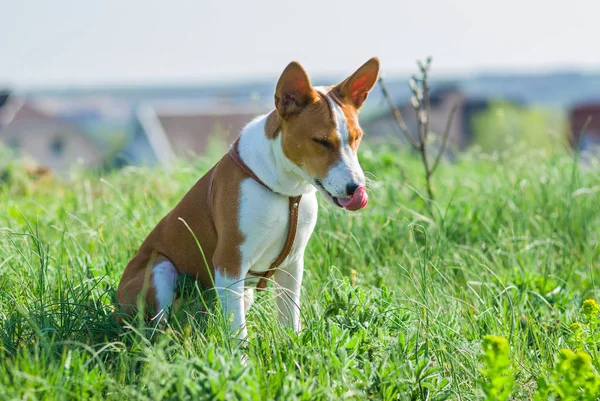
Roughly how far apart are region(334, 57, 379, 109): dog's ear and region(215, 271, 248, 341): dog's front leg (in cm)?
90

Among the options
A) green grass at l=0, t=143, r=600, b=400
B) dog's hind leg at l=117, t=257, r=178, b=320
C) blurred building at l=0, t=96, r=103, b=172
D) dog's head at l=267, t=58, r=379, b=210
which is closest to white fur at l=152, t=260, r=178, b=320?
dog's hind leg at l=117, t=257, r=178, b=320

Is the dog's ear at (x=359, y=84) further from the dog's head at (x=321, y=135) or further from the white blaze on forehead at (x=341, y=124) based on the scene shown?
the white blaze on forehead at (x=341, y=124)

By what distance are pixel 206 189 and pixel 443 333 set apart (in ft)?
4.03

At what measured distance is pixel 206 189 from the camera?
3.07 meters

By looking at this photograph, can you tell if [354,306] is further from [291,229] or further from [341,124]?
[341,124]

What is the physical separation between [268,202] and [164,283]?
66 cm

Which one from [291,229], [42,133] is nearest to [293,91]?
[291,229]

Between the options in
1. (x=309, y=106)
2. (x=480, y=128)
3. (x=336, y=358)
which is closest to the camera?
(x=336, y=358)

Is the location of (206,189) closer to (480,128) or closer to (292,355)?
(292,355)

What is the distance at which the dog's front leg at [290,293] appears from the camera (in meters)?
2.97

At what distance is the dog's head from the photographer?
2.51 metres

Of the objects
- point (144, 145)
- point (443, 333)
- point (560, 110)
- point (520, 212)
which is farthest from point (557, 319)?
point (560, 110)

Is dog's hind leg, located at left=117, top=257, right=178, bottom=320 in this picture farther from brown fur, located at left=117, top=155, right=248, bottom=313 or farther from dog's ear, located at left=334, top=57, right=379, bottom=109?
dog's ear, located at left=334, top=57, right=379, bottom=109

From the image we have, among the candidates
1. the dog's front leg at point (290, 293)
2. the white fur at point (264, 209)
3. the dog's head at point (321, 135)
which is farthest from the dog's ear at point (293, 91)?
the dog's front leg at point (290, 293)
